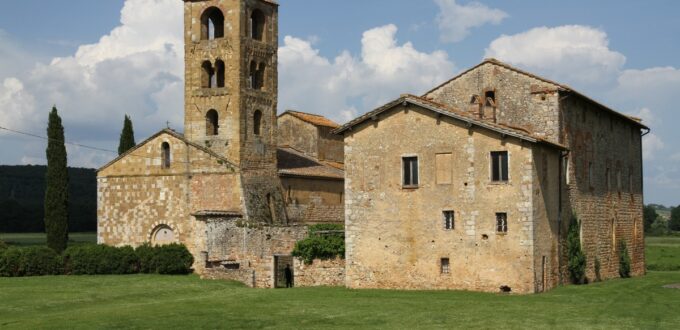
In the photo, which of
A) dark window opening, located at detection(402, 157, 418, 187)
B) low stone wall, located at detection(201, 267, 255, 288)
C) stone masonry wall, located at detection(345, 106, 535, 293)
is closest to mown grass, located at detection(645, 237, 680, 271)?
stone masonry wall, located at detection(345, 106, 535, 293)

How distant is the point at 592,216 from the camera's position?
42219mm

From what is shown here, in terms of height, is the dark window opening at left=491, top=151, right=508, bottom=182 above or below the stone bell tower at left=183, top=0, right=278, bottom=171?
below

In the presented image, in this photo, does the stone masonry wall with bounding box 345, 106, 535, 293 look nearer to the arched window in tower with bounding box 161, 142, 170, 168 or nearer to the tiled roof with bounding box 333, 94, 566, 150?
the tiled roof with bounding box 333, 94, 566, 150

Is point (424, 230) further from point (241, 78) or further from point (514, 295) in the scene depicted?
point (241, 78)

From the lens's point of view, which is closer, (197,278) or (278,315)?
(278,315)

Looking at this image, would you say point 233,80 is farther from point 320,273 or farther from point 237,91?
point 320,273

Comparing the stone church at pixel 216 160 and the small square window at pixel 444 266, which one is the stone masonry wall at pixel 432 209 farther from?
the stone church at pixel 216 160

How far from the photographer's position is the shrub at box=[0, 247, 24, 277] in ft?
145

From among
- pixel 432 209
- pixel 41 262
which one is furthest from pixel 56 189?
pixel 432 209

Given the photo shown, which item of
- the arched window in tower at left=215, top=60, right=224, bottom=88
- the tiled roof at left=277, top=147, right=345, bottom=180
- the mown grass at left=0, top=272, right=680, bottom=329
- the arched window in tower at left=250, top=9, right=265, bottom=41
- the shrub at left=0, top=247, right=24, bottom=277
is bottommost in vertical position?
the mown grass at left=0, top=272, right=680, bottom=329

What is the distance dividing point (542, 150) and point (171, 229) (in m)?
21.8

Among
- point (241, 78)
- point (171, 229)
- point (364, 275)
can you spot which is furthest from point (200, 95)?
point (364, 275)

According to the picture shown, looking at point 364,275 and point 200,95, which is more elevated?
point 200,95

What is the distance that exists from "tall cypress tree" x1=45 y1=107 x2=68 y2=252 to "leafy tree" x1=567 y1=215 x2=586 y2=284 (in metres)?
26.9
